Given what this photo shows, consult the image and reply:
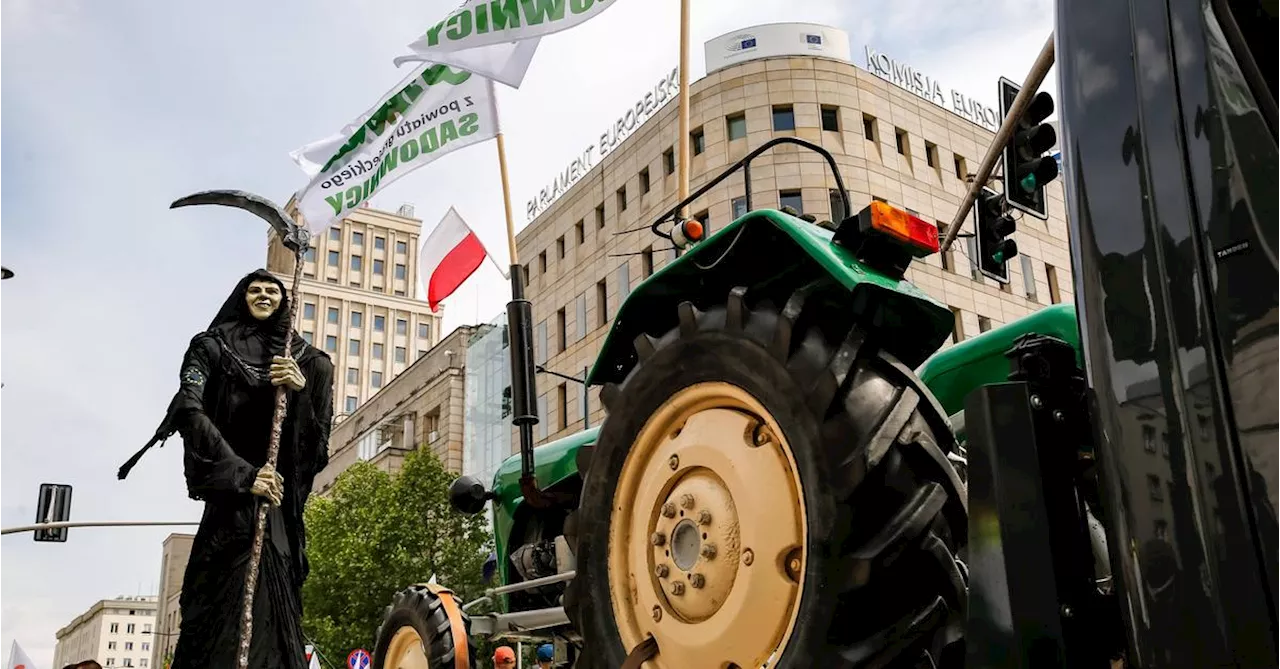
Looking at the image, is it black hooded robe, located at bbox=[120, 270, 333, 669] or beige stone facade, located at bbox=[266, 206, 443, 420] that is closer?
black hooded robe, located at bbox=[120, 270, 333, 669]

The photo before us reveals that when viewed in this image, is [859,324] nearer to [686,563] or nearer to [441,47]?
[686,563]

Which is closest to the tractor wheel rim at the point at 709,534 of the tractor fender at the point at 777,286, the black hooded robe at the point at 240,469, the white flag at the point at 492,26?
the tractor fender at the point at 777,286

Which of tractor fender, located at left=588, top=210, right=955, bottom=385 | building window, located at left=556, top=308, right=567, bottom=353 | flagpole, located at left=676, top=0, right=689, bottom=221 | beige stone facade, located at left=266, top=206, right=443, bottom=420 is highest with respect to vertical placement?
beige stone facade, located at left=266, top=206, right=443, bottom=420

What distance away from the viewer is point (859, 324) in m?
2.65

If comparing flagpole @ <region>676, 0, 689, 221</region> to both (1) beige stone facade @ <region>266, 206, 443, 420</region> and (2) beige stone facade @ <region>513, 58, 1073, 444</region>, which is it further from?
(1) beige stone facade @ <region>266, 206, 443, 420</region>

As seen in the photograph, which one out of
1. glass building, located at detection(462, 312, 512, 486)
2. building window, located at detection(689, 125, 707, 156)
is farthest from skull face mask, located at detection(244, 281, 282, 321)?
glass building, located at detection(462, 312, 512, 486)

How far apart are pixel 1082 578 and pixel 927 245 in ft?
4.01

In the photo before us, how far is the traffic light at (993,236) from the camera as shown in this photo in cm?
864

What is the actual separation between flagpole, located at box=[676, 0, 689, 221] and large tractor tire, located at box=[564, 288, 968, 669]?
1.30 metres

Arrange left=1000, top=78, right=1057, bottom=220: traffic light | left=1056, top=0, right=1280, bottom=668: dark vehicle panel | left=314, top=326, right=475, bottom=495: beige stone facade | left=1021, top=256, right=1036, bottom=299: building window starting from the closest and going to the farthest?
left=1056, top=0, right=1280, bottom=668: dark vehicle panel, left=1000, top=78, right=1057, bottom=220: traffic light, left=1021, top=256, right=1036, bottom=299: building window, left=314, top=326, right=475, bottom=495: beige stone facade

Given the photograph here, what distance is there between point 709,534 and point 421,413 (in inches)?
1920

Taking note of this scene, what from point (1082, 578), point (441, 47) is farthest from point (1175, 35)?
point (441, 47)

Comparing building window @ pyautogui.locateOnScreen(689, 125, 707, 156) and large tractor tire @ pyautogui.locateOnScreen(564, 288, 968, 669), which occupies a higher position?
building window @ pyautogui.locateOnScreen(689, 125, 707, 156)

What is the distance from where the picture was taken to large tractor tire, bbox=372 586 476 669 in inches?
195
